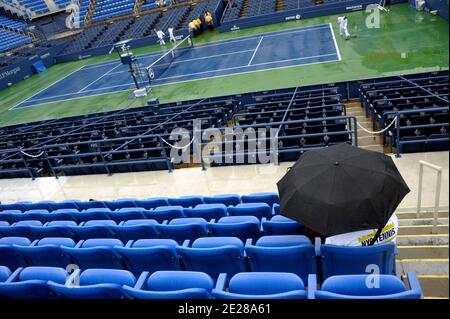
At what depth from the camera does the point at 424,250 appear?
4477mm

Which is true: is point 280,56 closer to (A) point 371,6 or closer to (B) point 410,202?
(A) point 371,6

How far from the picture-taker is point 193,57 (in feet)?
78.0

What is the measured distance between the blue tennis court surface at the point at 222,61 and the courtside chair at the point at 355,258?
15778 mm

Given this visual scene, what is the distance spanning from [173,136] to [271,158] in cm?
279

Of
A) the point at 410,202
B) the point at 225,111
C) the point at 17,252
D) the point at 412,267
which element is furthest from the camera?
the point at 225,111

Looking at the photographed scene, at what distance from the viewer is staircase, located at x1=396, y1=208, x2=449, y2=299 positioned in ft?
12.2

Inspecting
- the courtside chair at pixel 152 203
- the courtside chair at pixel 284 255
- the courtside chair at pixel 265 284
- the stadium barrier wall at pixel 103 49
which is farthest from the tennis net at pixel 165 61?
the courtside chair at pixel 265 284

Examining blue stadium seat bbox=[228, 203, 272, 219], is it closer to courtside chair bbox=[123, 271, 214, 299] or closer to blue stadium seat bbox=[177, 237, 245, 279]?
blue stadium seat bbox=[177, 237, 245, 279]

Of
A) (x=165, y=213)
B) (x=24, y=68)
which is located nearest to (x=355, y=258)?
(x=165, y=213)

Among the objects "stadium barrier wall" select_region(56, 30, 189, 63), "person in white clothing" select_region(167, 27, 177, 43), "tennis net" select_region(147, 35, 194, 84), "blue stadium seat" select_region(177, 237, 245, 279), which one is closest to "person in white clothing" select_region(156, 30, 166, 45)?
"person in white clothing" select_region(167, 27, 177, 43)

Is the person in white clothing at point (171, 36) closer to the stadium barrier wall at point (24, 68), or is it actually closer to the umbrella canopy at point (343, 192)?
the stadium barrier wall at point (24, 68)

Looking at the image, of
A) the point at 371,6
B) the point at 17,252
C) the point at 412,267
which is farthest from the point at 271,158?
the point at 371,6

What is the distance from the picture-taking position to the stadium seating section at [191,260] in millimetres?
3227

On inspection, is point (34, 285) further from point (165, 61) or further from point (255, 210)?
point (165, 61)
